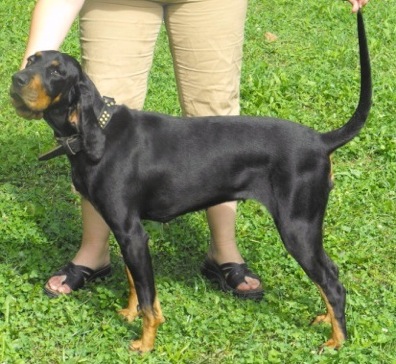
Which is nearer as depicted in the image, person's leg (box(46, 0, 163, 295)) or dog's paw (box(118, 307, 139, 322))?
person's leg (box(46, 0, 163, 295))

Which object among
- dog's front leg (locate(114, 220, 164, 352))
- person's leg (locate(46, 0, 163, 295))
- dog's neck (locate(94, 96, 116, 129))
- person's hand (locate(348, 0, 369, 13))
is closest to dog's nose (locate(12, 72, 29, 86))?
dog's neck (locate(94, 96, 116, 129))

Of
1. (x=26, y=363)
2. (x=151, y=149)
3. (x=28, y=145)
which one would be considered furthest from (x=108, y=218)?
(x=28, y=145)

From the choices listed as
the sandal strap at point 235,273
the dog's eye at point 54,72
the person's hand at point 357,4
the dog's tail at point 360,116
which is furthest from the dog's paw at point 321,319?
the dog's eye at point 54,72

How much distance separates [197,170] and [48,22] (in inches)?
38.7

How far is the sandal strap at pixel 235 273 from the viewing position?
4.85 m

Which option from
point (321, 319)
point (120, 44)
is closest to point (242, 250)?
point (321, 319)

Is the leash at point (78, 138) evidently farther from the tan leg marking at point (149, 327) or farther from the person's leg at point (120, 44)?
the tan leg marking at point (149, 327)

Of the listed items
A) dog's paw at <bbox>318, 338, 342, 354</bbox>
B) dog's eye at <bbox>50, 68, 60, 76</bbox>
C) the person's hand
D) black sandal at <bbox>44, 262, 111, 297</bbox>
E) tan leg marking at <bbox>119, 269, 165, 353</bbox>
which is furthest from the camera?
black sandal at <bbox>44, 262, 111, 297</bbox>

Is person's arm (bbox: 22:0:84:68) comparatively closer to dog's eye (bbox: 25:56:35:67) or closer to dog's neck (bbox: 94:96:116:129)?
dog's eye (bbox: 25:56:35:67)

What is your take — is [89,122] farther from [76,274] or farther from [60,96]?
[76,274]

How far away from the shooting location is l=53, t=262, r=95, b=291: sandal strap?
4791 millimetres

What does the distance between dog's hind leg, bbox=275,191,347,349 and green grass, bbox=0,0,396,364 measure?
0.68 ft

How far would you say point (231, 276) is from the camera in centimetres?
487

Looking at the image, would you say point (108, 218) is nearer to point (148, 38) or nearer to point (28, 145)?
point (148, 38)
